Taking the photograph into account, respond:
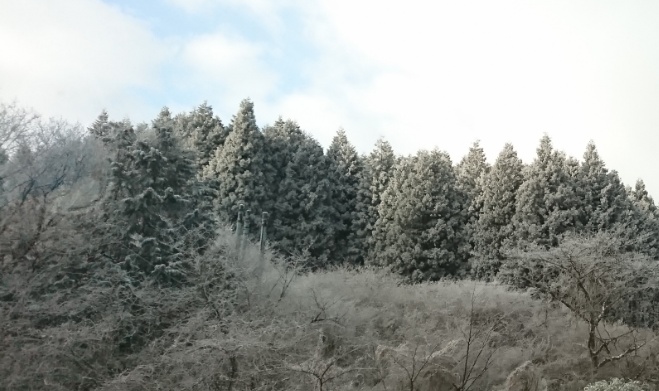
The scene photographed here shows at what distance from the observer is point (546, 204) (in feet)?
90.2

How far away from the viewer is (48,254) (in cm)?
1345

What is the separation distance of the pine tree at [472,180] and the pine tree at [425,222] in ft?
1.37

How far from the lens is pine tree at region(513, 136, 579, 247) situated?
2681 cm

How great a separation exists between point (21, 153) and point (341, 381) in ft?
30.5

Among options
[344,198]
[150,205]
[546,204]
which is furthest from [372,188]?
[150,205]

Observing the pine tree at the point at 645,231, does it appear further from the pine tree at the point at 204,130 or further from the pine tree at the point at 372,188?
the pine tree at the point at 204,130

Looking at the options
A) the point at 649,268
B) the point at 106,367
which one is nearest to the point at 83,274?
the point at 106,367

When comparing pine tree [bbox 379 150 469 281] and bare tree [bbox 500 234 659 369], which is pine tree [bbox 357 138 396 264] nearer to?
pine tree [bbox 379 150 469 281]

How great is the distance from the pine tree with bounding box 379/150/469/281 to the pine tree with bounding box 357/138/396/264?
1.06 metres

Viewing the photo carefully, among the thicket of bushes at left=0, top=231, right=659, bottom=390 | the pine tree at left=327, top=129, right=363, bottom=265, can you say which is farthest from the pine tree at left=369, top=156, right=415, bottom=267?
the thicket of bushes at left=0, top=231, right=659, bottom=390

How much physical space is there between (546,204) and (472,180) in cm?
575

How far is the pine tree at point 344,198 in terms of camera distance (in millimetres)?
32438

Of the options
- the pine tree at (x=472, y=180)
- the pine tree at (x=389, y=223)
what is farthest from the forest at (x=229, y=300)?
the pine tree at (x=389, y=223)

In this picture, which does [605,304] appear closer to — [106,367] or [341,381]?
[341,381]
